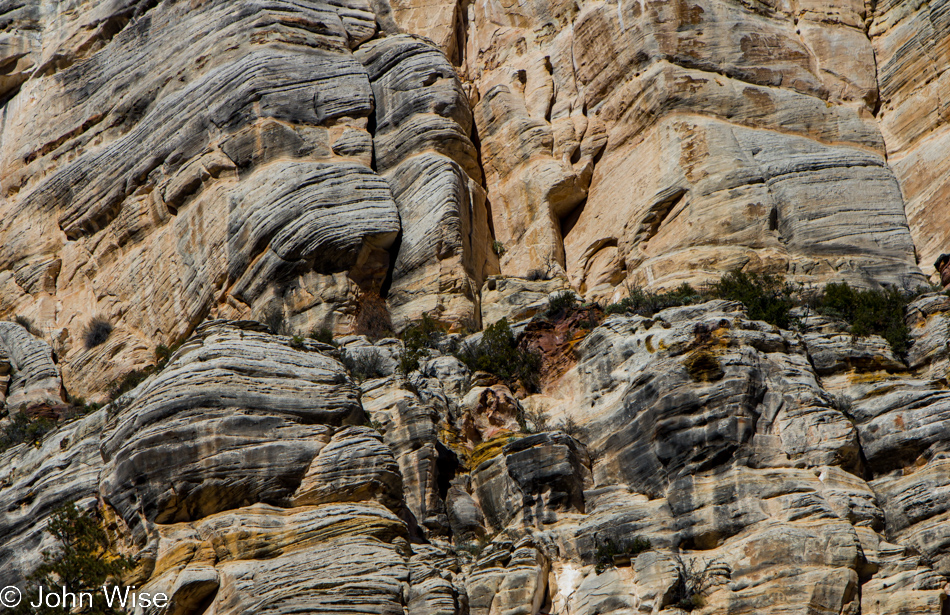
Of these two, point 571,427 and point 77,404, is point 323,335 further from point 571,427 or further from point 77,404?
point 77,404

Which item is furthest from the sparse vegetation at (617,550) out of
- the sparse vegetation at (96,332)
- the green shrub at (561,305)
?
the sparse vegetation at (96,332)

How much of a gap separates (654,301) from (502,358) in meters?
3.71

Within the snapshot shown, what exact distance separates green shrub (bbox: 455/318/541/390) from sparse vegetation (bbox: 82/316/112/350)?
496 inches

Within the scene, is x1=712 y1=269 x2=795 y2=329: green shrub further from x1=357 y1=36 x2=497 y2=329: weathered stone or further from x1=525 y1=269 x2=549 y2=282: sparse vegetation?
x1=357 y1=36 x2=497 y2=329: weathered stone

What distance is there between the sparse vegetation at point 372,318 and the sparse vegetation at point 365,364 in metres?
2.00

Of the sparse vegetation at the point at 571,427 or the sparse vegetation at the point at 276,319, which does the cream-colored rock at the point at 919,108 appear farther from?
the sparse vegetation at the point at 276,319

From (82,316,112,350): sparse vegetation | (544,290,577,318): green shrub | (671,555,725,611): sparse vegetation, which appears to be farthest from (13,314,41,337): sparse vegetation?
(671,555,725,611): sparse vegetation

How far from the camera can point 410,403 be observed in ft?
82.2

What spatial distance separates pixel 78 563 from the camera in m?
22.1

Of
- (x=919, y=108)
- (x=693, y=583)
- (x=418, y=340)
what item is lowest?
(x=693, y=583)

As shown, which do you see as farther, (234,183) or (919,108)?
(234,183)

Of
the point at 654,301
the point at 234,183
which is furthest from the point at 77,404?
the point at 654,301

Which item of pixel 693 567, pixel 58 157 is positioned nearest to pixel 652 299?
pixel 693 567

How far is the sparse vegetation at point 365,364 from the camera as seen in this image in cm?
2726
